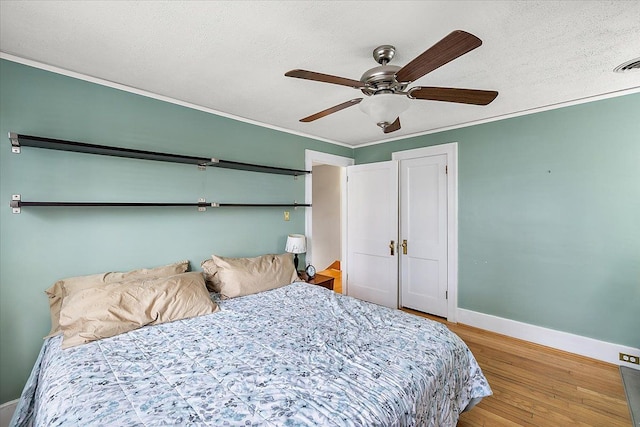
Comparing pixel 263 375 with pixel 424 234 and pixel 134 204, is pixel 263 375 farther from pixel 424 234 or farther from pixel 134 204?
pixel 424 234

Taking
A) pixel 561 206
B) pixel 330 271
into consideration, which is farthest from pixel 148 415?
pixel 330 271

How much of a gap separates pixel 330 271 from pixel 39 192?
4963 mm

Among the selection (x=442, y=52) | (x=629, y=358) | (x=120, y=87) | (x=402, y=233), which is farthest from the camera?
(x=402, y=233)

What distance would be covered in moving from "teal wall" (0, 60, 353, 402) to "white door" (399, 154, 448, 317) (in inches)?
87.1

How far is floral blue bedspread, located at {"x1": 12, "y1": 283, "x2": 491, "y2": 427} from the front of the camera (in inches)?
43.6

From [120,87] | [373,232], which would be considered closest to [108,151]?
[120,87]

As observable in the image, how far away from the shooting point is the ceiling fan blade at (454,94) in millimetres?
1660

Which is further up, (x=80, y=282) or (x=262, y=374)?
(x=80, y=282)

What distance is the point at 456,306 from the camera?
11.6ft

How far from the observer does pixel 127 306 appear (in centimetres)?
188

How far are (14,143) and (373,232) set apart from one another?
365cm

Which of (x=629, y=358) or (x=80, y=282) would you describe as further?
(x=629, y=358)

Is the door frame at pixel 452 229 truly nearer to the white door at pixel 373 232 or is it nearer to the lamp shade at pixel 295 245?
the white door at pixel 373 232

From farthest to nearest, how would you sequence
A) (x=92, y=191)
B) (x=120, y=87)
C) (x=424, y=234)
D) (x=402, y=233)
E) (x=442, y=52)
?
(x=402, y=233), (x=424, y=234), (x=120, y=87), (x=92, y=191), (x=442, y=52)
